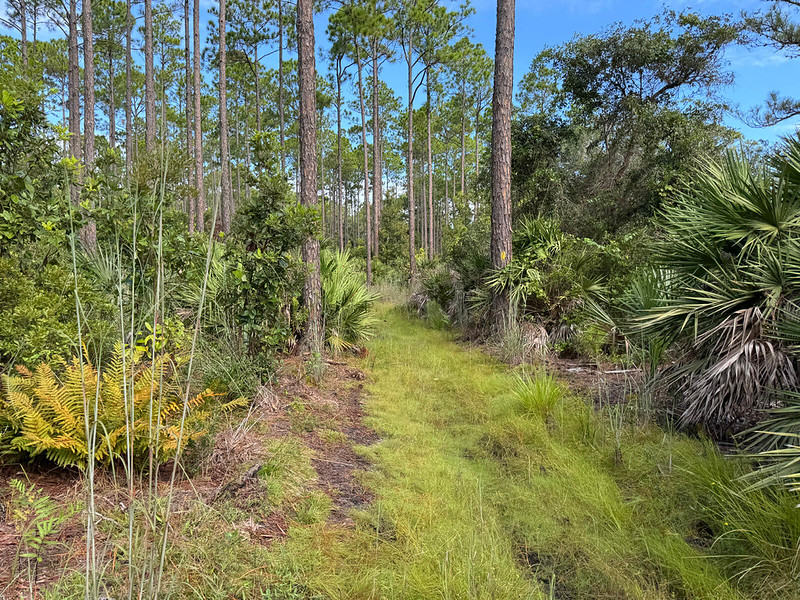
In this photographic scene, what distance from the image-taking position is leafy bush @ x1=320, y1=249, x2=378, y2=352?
6.88 m

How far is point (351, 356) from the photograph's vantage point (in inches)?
282

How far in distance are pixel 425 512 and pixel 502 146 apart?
672 centimetres

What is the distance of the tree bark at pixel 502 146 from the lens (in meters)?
7.63

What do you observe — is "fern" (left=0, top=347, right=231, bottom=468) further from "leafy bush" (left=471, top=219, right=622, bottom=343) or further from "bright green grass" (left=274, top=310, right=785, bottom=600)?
"leafy bush" (left=471, top=219, right=622, bottom=343)

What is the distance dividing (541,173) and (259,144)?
8502mm

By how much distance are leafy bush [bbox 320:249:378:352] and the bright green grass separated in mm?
2477

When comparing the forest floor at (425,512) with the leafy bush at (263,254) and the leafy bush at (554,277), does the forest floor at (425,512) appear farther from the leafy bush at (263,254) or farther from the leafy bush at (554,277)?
the leafy bush at (554,277)

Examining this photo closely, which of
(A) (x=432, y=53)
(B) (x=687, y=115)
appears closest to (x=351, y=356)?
(B) (x=687, y=115)

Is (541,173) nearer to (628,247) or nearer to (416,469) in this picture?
(628,247)

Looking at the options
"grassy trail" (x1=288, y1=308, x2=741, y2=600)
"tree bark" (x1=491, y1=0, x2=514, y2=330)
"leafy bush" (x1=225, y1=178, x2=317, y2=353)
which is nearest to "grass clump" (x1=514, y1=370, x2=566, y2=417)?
"grassy trail" (x1=288, y1=308, x2=741, y2=600)

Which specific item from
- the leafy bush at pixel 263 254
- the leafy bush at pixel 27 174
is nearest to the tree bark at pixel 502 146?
the leafy bush at pixel 263 254

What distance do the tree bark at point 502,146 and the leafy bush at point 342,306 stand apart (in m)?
2.33

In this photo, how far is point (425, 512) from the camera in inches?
106

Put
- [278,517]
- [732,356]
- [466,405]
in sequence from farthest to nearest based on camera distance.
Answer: [466,405], [732,356], [278,517]
